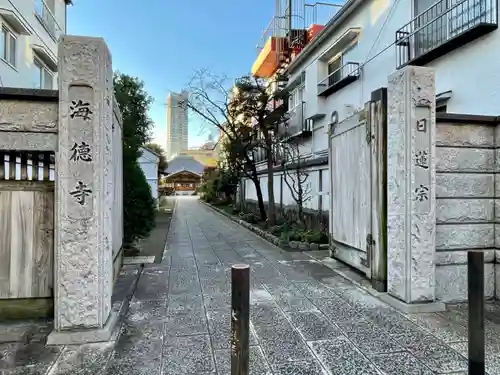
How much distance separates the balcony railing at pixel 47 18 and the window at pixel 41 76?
1.40m

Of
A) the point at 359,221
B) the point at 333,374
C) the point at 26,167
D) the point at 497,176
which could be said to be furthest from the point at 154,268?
the point at 497,176

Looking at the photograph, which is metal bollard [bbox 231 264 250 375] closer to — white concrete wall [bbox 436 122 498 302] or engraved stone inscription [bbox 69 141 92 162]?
A: engraved stone inscription [bbox 69 141 92 162]

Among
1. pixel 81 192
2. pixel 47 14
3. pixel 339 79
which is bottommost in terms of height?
pixel 81 192

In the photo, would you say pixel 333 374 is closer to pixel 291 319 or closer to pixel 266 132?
pixel 291 319

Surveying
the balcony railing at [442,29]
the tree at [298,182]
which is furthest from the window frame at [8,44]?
the balcony railing at [442,29]

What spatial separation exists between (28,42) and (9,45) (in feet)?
3.60

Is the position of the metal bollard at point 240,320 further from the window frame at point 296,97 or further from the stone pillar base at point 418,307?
the window frame at point 296,97

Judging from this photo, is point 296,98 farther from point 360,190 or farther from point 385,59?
point 360,190

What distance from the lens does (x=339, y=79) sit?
1264cm

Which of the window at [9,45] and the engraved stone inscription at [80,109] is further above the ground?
the window at [9,45]

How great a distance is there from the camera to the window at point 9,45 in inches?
433

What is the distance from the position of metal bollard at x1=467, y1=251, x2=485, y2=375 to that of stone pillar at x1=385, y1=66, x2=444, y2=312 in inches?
74.7

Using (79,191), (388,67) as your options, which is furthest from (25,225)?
(388,67)

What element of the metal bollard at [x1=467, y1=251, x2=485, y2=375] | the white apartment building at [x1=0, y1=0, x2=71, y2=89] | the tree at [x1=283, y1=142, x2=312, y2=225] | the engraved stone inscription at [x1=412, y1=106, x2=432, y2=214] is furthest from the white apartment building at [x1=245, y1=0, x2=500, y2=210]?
the white apartment building at [x1=0, y1=0, x2=71, y2=89]
